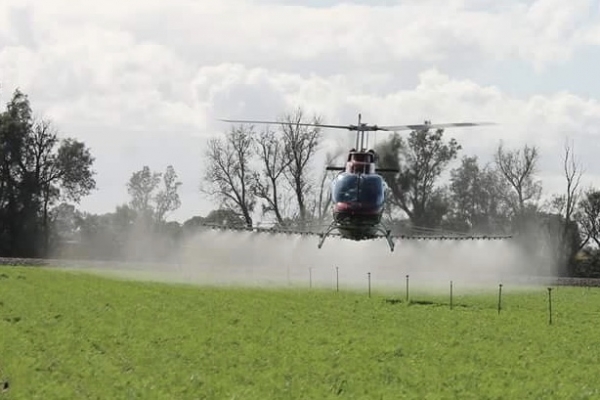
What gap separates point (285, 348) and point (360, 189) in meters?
19.4

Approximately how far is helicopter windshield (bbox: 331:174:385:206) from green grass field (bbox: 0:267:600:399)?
5.57 metres

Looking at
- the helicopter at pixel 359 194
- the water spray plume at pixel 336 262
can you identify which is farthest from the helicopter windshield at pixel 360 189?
the water spray plume at pixel 336 262

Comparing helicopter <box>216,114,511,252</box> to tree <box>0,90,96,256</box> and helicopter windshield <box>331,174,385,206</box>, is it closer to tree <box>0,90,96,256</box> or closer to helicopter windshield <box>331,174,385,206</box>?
helicopter windshield <box>331,174,385,206</box>

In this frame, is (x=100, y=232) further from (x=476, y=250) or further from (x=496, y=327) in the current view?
(x=496, y=327)

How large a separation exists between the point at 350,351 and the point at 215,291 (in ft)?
102

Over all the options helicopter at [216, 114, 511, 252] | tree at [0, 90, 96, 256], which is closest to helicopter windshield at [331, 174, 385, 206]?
helicopter at [216, 114, 511, 252]

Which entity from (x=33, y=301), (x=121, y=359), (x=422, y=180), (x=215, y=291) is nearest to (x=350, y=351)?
(x=121, y=359)

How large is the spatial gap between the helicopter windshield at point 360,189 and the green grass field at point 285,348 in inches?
219

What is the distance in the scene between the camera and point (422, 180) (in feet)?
419

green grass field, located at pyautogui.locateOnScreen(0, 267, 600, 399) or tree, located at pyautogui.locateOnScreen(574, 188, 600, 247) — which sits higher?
tree, located at pyautogui.locateOnScreen(574, 188, 600, 247)

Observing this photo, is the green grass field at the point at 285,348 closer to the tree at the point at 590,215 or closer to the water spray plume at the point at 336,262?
the water spray plume at the point at 336,262

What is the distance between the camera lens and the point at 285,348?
3509 cm

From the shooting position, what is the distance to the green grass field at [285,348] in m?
27.3

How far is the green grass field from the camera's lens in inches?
1076
